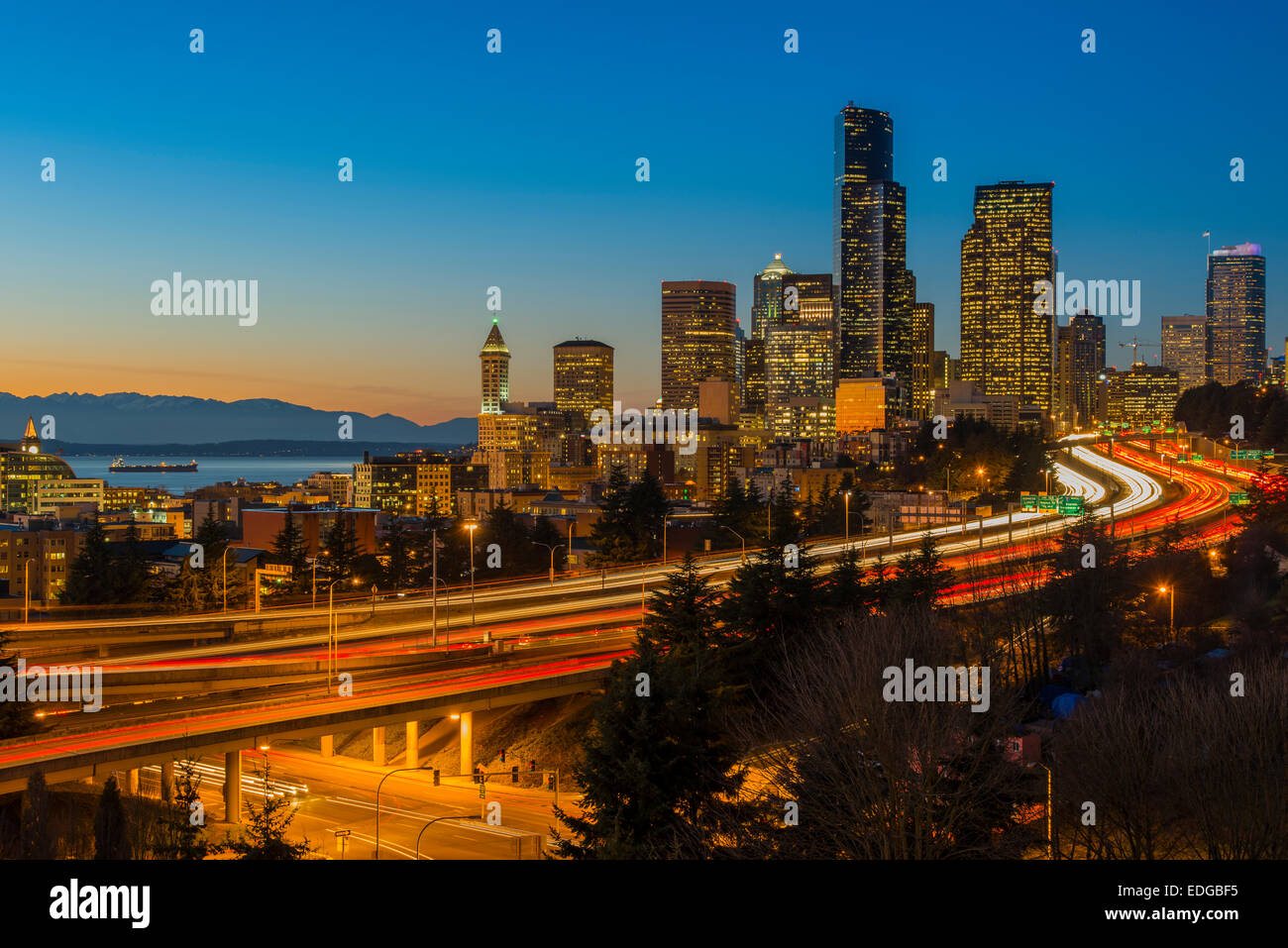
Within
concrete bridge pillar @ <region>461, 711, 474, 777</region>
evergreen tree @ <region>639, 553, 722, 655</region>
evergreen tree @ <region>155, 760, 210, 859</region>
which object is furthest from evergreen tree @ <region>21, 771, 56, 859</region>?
evergreen tree @ <region>639, 553, 722, 655</region>

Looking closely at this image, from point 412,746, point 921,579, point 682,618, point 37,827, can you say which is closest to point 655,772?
point 682,618

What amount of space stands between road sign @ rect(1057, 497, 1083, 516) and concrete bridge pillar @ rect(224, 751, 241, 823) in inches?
1714

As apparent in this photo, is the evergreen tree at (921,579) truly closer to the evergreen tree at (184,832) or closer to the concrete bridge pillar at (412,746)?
the concrete bridge pillar at (412,746)

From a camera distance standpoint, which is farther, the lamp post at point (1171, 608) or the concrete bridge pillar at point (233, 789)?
the lamp post at point (1171, 608)

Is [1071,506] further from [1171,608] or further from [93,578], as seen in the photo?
[93,578]

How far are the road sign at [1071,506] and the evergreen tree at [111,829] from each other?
4684 cm

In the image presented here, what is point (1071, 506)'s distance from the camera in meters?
55.8

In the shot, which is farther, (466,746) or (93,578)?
(93,578)

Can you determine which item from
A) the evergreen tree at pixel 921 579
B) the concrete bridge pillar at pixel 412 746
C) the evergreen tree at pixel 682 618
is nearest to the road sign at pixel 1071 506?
the evergreen tree at pixel 921 579

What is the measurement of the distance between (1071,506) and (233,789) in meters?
44.3

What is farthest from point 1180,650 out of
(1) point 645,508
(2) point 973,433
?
(2) point 973,433

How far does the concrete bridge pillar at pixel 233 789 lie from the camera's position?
80.9 feet
